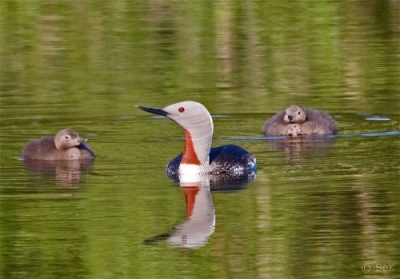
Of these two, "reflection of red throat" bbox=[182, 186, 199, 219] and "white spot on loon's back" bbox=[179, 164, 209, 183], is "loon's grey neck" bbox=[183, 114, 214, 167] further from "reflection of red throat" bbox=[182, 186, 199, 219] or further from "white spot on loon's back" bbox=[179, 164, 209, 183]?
"reflection of red throat" bbox=[182, 186, 199, 219]

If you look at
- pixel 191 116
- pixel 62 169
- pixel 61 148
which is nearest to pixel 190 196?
pixel 191 116

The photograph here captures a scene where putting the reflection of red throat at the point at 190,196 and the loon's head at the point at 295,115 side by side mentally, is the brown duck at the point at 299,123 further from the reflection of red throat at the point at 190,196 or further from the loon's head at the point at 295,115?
the reflection of red throat at the point at 190,196

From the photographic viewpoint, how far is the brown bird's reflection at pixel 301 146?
14094 millimetres

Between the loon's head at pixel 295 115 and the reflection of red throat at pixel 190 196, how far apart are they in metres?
3.37

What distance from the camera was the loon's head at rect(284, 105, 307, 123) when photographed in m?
15.6

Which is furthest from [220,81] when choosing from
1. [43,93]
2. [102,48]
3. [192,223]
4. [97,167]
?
[192,223]

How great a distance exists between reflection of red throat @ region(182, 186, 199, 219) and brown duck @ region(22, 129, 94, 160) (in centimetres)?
216

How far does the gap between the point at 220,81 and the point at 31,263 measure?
31.9ft

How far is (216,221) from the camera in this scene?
1066 centimetres

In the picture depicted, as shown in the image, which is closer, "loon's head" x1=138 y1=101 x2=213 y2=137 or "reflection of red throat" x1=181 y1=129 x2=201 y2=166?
"loon's head" x1=138 y1=101 x2=213 y2=137

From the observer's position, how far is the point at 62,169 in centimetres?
1398

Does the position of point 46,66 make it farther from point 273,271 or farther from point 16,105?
point 273,271

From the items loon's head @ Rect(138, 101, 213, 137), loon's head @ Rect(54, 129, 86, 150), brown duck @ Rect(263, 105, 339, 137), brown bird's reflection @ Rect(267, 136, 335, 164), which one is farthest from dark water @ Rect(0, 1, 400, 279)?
loon's head @ Rect(138, 101, 213, 137)

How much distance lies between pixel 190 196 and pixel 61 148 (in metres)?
2.98
